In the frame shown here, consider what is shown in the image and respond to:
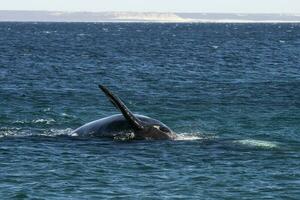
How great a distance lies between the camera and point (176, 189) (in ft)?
69.9

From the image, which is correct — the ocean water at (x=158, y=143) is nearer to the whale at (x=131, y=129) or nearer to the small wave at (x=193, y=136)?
the small wave at (x=193, y=136)

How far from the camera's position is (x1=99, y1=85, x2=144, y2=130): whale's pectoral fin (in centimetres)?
2733

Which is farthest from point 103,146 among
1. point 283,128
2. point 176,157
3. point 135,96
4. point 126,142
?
point 135,96

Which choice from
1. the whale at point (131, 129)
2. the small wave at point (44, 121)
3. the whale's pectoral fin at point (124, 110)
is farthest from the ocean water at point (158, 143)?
the whale's pectoral fin at point (124, 110)

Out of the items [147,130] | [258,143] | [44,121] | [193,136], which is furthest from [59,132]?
[258,143]

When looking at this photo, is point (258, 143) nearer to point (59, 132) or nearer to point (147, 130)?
point (147, 130)

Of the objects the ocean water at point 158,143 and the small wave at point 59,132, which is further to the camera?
the small wave at point 59,132

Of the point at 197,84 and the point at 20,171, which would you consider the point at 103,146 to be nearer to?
the point at 20,171

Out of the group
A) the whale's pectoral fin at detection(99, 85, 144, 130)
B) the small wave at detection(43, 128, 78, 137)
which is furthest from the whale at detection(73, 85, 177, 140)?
the small wave at detection(43, 128, 78, 137)

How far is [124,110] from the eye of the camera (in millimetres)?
27344

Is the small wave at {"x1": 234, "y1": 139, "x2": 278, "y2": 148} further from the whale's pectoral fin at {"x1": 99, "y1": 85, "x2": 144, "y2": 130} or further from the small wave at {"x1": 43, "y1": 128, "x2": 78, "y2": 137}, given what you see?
the small wave at {"x1": 43, "y1": 128, "x2": 78, "y2": 137}

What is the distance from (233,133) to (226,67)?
45986mm

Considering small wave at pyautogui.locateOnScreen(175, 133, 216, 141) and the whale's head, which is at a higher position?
the whale's head

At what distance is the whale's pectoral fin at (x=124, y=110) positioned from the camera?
2733 cm
